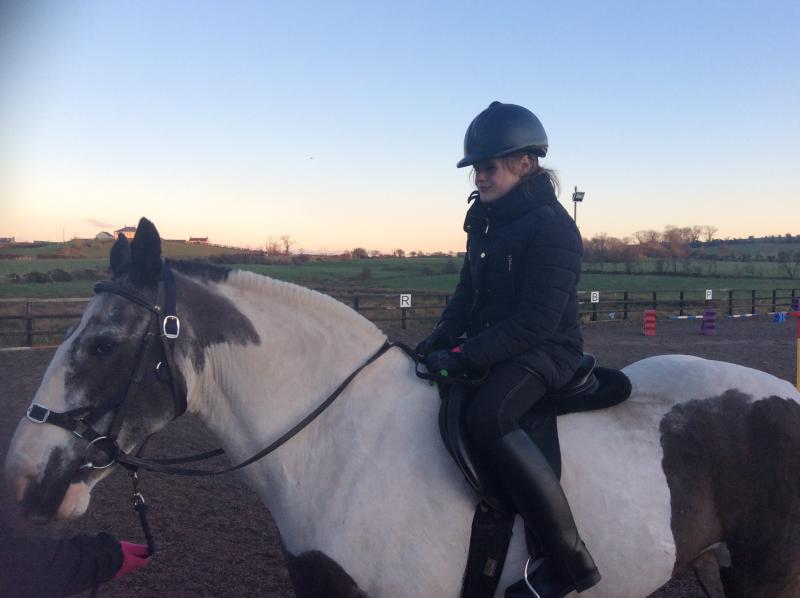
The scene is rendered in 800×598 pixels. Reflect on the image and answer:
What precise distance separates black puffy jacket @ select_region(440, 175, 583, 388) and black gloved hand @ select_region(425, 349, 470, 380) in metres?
0.05

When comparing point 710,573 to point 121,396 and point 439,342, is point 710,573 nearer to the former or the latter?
point 439,342

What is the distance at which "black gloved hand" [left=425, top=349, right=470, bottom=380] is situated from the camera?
8.16 ft

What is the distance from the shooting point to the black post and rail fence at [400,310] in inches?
687

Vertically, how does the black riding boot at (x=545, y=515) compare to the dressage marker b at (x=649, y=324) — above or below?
above

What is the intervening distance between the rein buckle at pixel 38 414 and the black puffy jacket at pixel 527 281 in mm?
1578

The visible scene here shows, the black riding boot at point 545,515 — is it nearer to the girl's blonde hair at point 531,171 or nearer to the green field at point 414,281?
the girl's blonde hair at point 531,171

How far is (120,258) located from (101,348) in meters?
0.38

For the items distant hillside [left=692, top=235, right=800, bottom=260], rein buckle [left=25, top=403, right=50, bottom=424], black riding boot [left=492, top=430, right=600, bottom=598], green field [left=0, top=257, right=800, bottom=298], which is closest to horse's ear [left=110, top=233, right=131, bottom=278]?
rein buckle [left=25, top=403, right=50, bottom=424]

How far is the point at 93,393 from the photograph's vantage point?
2303 mm

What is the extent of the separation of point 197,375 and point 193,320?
0.22 m

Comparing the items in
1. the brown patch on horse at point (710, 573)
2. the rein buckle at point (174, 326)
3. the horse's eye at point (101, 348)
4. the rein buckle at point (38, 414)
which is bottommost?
the brown patch on horse at point (710, 573)

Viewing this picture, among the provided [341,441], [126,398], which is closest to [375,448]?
[341,441]

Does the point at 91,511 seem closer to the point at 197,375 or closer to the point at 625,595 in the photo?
the point at 197,375

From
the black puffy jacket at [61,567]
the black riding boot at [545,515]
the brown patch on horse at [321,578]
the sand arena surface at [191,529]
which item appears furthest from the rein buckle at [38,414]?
the black riding boot at [545,515]
